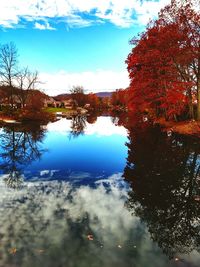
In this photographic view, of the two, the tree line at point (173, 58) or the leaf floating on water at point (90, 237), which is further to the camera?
the tree line at point (173, 58)

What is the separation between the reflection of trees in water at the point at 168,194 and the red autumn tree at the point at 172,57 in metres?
12.8

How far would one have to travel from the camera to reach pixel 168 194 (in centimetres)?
1211

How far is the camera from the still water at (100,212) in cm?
729

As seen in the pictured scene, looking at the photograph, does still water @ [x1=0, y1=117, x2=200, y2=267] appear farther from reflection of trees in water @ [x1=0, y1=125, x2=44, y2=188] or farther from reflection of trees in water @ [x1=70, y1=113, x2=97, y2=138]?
reflection of trees in water @ [x1=70, y1=113, x2=97, y2=138]

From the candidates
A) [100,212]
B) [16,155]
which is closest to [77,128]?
[16,155]

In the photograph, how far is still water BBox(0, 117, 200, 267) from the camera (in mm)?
7285

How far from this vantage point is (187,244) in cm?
802

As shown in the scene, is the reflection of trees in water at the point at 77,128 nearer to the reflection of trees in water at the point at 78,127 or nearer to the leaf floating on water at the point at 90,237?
the reflection of trees in water at the point at 78,127

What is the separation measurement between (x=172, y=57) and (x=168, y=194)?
23.7 meters

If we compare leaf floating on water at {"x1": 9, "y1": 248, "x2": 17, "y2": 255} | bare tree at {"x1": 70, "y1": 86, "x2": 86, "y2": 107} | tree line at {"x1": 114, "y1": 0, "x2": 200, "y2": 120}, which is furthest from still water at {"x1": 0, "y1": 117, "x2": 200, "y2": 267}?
bare tree at {"x1": 70, "y1": 86, "x2": 86, "y2": 107}

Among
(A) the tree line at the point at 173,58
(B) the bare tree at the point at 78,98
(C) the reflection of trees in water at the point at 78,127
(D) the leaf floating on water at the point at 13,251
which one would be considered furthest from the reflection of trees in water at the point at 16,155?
(B) the bare tree at the point at 78,98

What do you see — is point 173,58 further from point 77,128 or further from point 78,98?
point 78,98

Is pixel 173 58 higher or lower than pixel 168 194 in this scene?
higher

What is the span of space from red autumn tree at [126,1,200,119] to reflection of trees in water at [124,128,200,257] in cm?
1284
